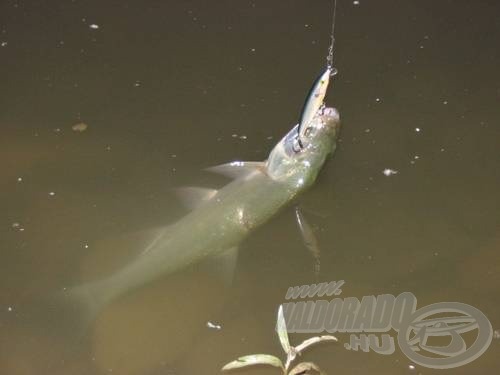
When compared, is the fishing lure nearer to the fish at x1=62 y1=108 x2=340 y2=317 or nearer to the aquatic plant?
the fish at x1=62 y1=108 x2=340 y2=317

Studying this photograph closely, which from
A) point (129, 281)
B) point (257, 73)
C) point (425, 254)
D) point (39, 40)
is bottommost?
point (425, 254)

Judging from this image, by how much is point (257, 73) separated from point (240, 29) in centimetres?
51

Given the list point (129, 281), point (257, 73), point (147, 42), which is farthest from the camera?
point (147, 42)

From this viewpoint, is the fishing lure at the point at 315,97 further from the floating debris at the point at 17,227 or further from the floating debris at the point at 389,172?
the floating debris at the point at 17,227

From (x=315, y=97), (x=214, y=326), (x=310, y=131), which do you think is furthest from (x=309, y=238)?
(x=315, y=97)

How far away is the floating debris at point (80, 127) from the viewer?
3.36m

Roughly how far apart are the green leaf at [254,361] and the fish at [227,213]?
47 centimetres

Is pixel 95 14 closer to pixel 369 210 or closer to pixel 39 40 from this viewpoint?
pixel 39 40

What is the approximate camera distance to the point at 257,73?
12.2ft

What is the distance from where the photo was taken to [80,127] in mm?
3379

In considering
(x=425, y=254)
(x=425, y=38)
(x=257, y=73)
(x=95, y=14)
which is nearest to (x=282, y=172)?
(x=425, y=254)

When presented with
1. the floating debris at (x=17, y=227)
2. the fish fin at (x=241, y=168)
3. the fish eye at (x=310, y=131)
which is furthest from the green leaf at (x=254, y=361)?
the floating debris at (x=17, y=227)

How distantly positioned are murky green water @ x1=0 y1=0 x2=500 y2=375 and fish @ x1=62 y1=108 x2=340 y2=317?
75mm

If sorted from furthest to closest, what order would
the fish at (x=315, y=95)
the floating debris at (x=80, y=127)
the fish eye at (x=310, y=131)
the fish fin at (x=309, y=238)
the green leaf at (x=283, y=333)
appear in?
the floating debris at (x=80, y=127), the fish eye at (x=310, y=131), the fish fin at (x=309, y=238), the green leaf at (x=283, y=333), the fish at (x=315, y=95)
